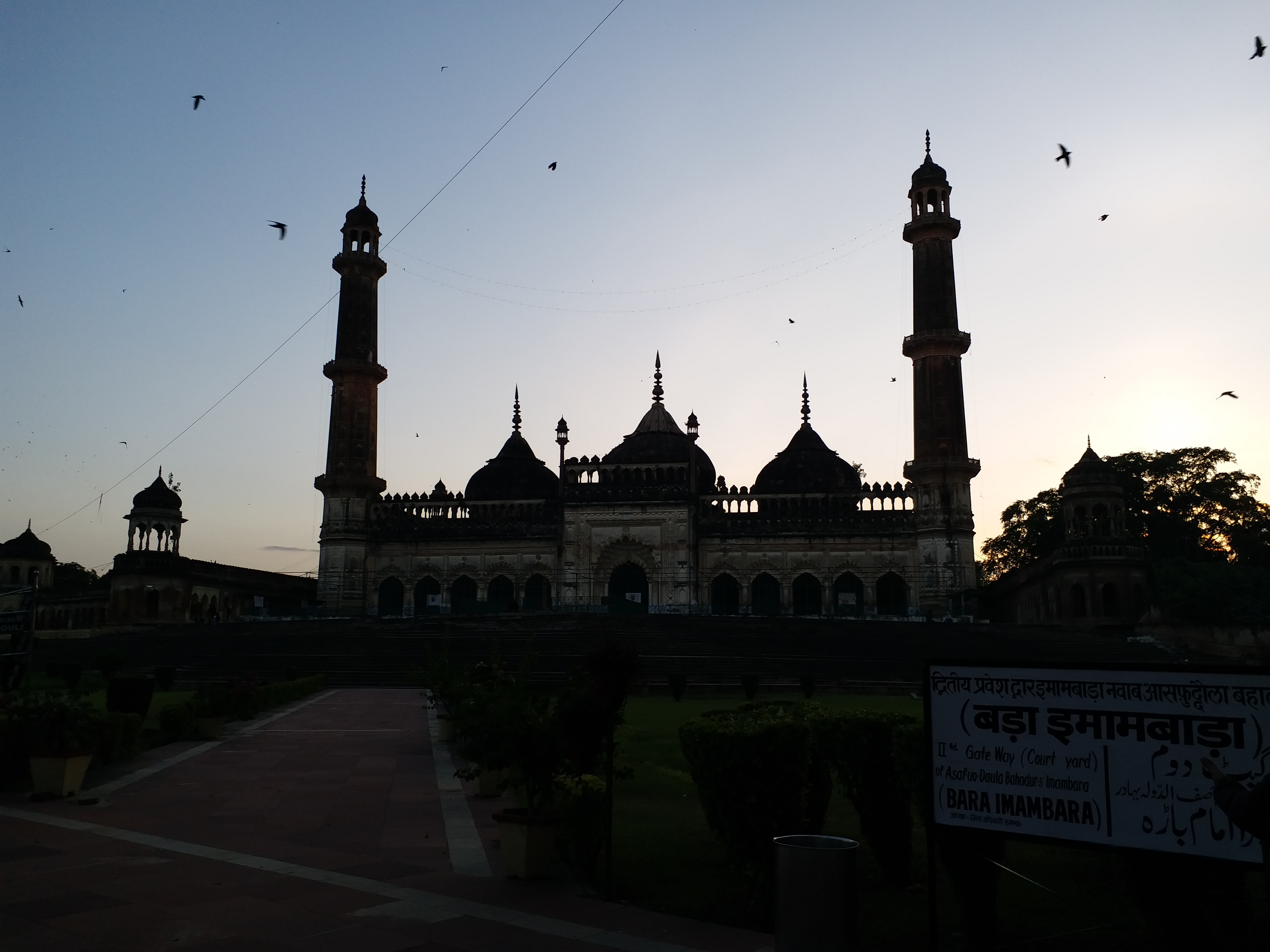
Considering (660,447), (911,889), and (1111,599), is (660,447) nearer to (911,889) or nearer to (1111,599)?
(1111,599)

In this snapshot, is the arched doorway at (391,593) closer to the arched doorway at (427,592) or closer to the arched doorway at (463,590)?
the arched doorway at (427,592)

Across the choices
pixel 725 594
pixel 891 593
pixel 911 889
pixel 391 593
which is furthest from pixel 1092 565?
pixel 911 889

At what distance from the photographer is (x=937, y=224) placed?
41.9 meters

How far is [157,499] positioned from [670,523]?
23.1 m

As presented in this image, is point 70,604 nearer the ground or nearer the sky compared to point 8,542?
nearer the ground

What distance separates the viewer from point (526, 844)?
281 inches

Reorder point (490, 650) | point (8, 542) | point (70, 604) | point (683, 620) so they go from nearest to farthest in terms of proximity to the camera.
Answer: point (490, 650)
point (683, 620)
point (70, 604)
point (8, 542)

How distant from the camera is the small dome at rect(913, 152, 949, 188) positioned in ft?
141

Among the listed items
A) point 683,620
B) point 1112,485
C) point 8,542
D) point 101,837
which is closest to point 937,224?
point 1112,485

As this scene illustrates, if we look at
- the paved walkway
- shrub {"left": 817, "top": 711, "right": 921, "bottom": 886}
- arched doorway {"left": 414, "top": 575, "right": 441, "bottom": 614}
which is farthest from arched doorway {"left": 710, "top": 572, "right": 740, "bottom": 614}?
shrub {"left": 817, "top": 711, "right": 921, "bottom": 886}

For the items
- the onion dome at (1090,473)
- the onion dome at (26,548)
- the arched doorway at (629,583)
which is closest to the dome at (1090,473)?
the onion dome at (1090,473)

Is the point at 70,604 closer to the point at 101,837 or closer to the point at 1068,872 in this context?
the point at 101,837

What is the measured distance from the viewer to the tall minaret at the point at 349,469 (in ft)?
146

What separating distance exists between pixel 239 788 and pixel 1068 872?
8.41 metres
